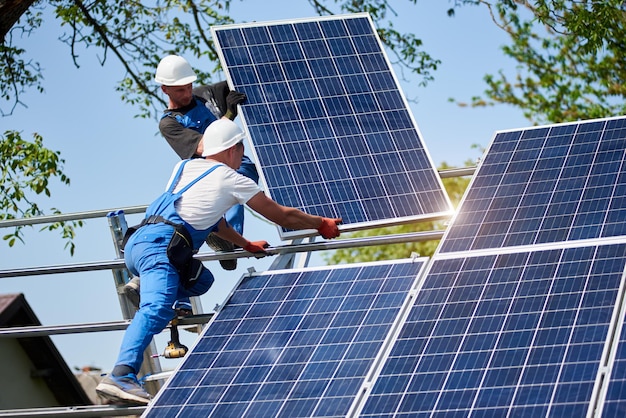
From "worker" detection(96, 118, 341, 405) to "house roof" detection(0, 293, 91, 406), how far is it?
357 inches

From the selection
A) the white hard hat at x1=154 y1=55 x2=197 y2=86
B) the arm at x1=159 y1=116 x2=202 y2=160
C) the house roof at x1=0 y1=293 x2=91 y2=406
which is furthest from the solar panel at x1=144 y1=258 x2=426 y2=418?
the house roof at x1=0 y1=293 x2=91 y2=406

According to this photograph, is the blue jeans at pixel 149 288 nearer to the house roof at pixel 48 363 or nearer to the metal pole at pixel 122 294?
the metal pole at pixel 122 294

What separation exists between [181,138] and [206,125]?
47 cm

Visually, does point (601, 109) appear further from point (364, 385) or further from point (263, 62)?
point (364, 385)

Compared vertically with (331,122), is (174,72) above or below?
above

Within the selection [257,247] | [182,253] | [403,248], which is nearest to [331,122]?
[257,247]

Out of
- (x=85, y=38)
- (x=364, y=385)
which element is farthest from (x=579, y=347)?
(x=85, y=38)

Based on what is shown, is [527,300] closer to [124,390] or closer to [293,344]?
[293,344]

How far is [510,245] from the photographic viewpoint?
8.96 metres

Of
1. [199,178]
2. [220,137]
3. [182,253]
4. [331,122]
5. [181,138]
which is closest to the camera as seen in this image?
[182,253]

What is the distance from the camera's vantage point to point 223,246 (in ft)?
33.9

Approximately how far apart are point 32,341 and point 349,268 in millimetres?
10409

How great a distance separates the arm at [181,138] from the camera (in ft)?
34.1

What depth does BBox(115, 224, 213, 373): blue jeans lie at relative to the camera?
856 centimetres
